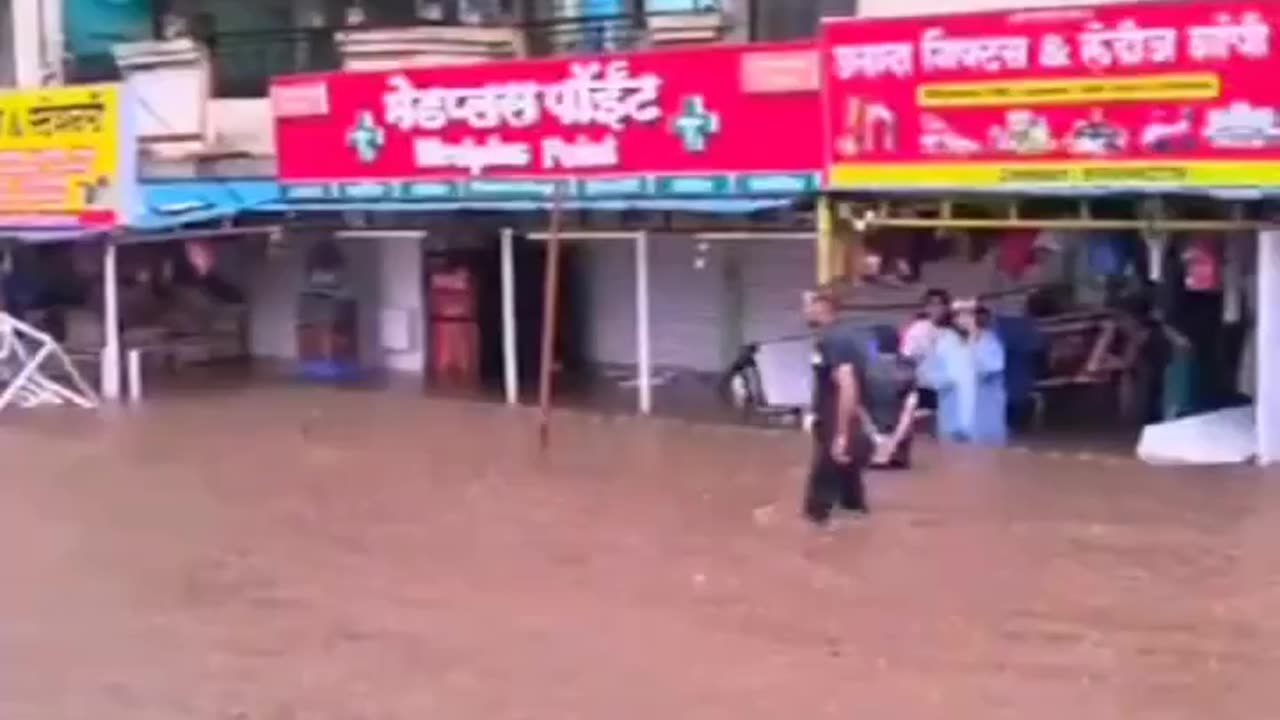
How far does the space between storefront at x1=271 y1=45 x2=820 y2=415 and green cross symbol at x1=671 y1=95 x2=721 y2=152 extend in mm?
17

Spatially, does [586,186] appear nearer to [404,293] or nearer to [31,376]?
[404,293]

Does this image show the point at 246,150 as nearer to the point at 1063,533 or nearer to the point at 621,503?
the point at 621,503

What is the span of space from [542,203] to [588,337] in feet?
15.3

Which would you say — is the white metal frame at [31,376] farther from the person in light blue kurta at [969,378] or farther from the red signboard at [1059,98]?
the person in light blue kurta at [969,378]

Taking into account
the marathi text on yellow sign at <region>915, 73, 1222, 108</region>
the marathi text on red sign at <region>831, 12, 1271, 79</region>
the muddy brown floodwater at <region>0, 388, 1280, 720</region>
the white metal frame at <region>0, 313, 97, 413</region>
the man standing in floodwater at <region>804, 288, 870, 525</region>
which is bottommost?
the white metal frame at <region>0, 313, 97, 413</region>

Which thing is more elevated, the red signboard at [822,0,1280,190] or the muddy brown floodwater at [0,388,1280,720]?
the red signboard at [822,0,1280,190]

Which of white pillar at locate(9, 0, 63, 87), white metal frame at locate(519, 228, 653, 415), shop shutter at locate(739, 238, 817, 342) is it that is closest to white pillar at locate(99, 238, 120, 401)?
white metal frame at locate(519, 228, 653, 415)

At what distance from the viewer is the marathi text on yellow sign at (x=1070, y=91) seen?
58.6 feet

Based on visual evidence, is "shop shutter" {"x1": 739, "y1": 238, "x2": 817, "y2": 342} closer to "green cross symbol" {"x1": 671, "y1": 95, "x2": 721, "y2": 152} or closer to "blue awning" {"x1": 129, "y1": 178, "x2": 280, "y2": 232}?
"green cross symbol" {"x1": 671, "y1": 95, "x2": 721, "y2": 152}

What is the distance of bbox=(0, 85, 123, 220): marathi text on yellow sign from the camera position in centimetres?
2578

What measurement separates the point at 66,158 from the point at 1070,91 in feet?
39.6

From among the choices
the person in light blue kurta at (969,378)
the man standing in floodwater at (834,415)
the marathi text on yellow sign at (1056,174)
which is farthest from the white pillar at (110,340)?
the man standing in floodwater at (834,415)

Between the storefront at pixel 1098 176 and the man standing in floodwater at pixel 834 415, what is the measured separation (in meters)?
3.85

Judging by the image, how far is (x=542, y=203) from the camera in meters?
22.9
